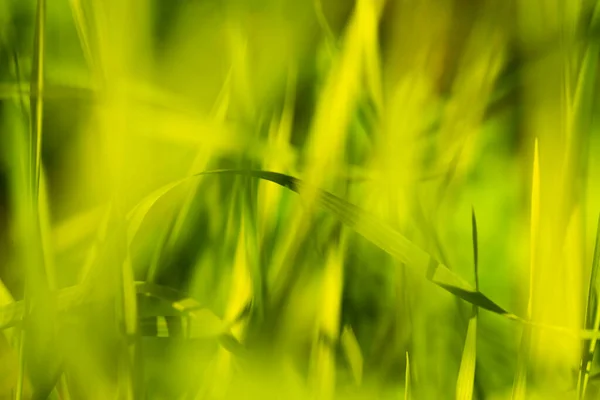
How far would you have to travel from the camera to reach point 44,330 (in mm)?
307

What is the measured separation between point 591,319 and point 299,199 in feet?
0.62

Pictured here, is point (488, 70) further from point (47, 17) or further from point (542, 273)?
point (47, 17)

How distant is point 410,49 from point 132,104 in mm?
165

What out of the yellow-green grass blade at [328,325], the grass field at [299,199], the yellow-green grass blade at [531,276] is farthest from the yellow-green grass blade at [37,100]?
the yellow-green grass blade at [531,276]

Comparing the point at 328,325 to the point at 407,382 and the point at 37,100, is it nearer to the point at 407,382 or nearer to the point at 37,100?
the point at 407,382

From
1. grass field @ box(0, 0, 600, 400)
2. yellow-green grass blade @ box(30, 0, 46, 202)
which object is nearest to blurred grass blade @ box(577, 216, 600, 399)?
grass field @ box(0, 0, 600, 400)

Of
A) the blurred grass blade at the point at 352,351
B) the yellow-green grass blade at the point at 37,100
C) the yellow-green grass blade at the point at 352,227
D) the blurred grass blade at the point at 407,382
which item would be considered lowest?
the blurred grass blade at the point at 407,382

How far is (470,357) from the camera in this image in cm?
32

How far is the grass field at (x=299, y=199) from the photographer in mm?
308

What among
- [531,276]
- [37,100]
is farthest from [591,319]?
[37,100]

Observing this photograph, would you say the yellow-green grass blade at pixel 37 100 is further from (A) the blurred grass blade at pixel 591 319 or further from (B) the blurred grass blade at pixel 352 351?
(A) the blurred grass blade at pixel 591 319

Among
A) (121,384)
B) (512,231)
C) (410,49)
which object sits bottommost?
(121,384)

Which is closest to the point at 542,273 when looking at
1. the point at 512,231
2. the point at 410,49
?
the point at 512,231

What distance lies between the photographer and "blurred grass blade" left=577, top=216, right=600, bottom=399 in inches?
12.5
